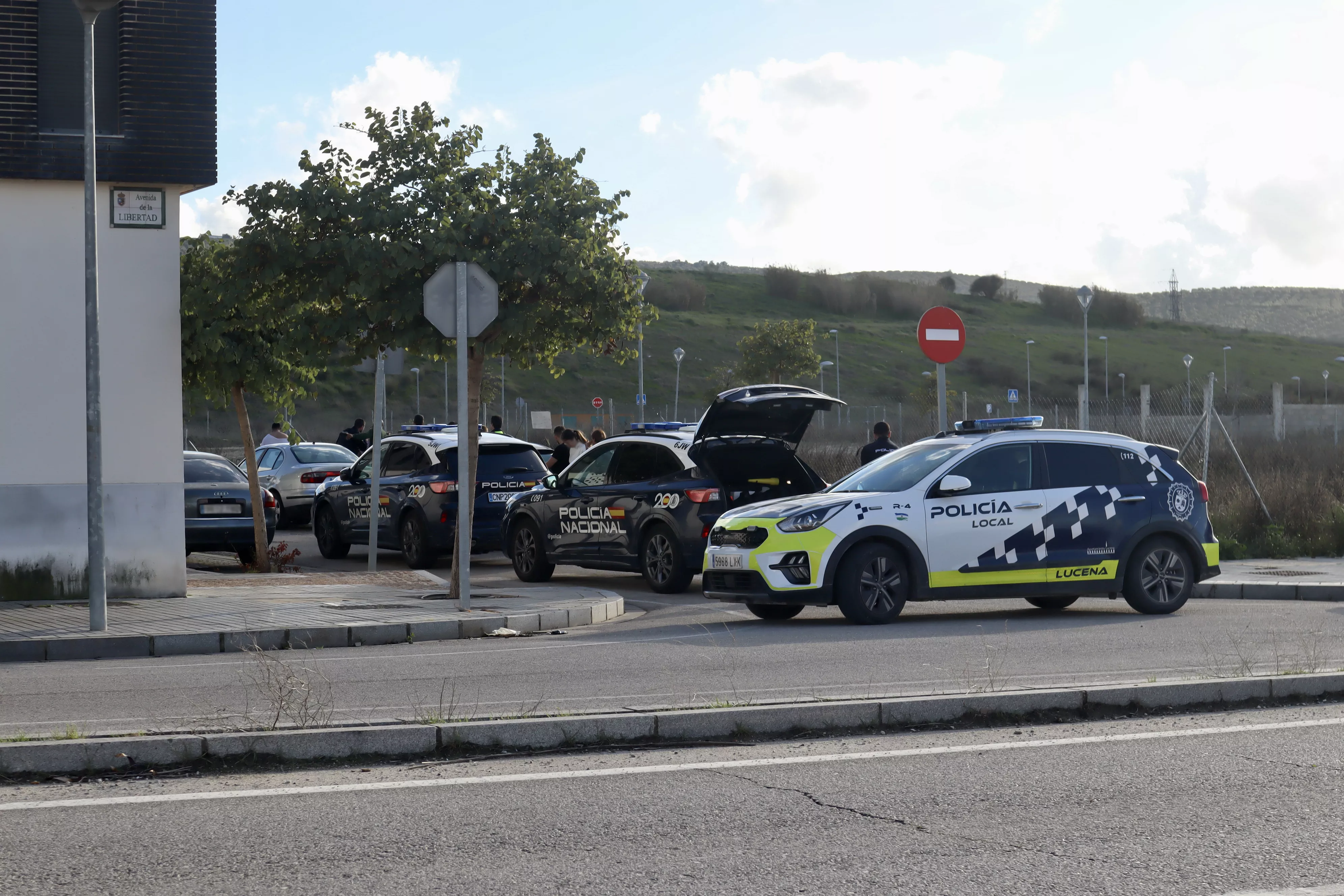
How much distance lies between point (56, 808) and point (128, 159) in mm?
9655

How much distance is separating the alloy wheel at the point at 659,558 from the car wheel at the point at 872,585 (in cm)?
360

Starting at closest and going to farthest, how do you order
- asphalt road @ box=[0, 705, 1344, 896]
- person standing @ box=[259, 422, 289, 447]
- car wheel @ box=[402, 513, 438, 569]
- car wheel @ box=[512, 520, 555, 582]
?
asphalt road @ box=[0, 705, 1344, 896] < car wheel @ box=[512, 520, 555, 582] < car wheel @ box=[402, 513, 438, 569] < person standing @ box=[259, 422, 289, 447]

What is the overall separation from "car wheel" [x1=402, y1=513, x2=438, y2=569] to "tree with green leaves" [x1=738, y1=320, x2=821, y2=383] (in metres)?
53.0

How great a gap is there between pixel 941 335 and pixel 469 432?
201 inches

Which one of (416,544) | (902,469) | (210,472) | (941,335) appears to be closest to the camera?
(902,469)

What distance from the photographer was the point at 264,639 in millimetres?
11805

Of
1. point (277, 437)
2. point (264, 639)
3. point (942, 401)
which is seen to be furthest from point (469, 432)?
point (277, 437)

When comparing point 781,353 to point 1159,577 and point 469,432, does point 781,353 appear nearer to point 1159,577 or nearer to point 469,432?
point 469,432

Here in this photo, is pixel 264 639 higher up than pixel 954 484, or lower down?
lower down

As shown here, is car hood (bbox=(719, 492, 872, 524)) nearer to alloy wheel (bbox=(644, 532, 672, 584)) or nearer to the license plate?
the license plate

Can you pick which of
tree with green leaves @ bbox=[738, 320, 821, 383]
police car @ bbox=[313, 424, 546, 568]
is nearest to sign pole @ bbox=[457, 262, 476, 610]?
police car @ bbox=[313, 424, 546, 568]

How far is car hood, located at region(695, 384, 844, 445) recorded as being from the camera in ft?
49.6

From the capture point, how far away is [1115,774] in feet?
21.0

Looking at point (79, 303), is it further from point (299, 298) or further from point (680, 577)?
point (680, 577)
